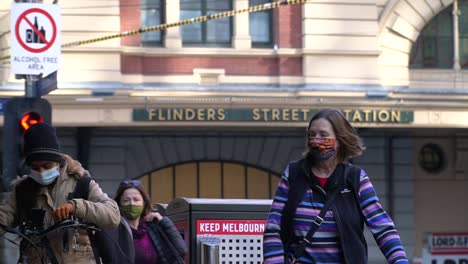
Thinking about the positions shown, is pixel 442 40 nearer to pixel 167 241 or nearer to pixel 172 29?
pixel 172 29

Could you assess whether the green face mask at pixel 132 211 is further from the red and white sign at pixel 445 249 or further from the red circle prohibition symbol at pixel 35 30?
the red and white sign at pixel 445 249

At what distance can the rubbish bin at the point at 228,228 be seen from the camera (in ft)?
30.0

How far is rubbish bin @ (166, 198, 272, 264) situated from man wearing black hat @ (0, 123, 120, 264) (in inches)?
107

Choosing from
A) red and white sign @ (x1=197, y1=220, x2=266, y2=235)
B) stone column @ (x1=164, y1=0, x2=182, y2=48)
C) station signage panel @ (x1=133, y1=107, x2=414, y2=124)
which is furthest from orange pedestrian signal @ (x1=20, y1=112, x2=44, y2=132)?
stone column @ (x1=164, y1=0, x2=182, y2=48)

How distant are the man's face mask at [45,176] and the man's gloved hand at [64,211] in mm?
173

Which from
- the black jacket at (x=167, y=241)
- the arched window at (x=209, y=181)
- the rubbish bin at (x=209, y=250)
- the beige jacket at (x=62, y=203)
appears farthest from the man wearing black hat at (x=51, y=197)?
the arched window at (x=209, y=181)

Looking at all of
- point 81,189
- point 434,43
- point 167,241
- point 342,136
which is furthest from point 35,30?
point 434,43

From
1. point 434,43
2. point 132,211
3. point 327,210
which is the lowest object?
point 132,211

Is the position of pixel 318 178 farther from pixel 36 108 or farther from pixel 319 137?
pixel 36 108

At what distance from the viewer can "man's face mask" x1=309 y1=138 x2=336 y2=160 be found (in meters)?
6.54

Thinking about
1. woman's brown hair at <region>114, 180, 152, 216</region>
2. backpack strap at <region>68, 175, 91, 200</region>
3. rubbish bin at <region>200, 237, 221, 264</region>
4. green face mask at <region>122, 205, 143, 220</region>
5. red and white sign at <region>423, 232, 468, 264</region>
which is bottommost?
red and white sign at <region>423, 232, 468, 264</region>

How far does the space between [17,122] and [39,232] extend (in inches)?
245

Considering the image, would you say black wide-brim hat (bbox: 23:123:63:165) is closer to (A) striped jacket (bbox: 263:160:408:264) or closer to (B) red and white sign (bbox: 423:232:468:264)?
(A) striped jacket (bbox: 263:160:408:264)

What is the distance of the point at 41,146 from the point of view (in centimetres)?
635
